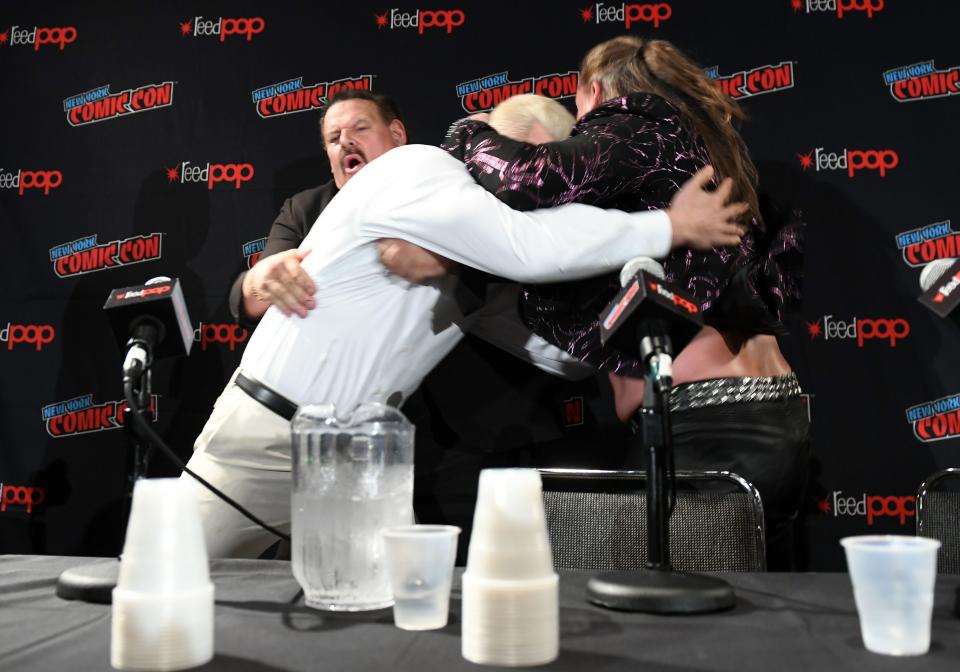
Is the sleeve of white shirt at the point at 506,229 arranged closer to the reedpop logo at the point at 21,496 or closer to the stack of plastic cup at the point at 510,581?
the stack of plastic cup at the point at 510,581

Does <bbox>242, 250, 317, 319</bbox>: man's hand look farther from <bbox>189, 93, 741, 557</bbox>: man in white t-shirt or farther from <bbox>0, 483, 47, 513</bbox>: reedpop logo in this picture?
<bbox>0, 483, 47, 513</bbox>: reedpop logo

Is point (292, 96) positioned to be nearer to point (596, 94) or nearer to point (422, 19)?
point (422, 19)

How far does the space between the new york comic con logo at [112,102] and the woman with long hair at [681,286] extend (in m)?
1.43

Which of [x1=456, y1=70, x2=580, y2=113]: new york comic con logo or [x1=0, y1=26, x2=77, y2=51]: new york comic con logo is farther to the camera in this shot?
[x1=0, y1=26, x2=77, y2=51]: new york comic con logo

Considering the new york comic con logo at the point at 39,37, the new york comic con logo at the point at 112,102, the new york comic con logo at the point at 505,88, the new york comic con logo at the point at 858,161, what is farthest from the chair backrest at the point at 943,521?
the new york comic con logo at the point at 39,37

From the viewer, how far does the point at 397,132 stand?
2604 millimetres

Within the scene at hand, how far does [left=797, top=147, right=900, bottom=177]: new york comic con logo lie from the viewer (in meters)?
2.51

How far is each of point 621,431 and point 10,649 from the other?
1.91 meters

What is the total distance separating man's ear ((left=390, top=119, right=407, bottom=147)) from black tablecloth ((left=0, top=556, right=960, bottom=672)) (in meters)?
1.82

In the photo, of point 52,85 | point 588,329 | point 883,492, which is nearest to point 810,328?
point 883,492

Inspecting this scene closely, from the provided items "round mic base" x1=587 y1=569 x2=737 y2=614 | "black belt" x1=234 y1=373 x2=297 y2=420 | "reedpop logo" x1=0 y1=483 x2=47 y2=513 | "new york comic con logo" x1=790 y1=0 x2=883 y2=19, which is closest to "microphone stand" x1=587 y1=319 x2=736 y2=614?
"round mic base" x1=587 y1=569 x2=737 y2=614

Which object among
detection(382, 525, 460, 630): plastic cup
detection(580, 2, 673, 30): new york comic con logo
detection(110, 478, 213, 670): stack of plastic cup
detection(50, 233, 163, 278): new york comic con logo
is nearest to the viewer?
detection(110, 478, 213, 670): stack of plastic cup

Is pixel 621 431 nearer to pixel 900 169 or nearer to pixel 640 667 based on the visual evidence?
pixel 900 169

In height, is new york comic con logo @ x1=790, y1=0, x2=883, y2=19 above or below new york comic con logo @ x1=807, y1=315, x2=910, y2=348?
above
